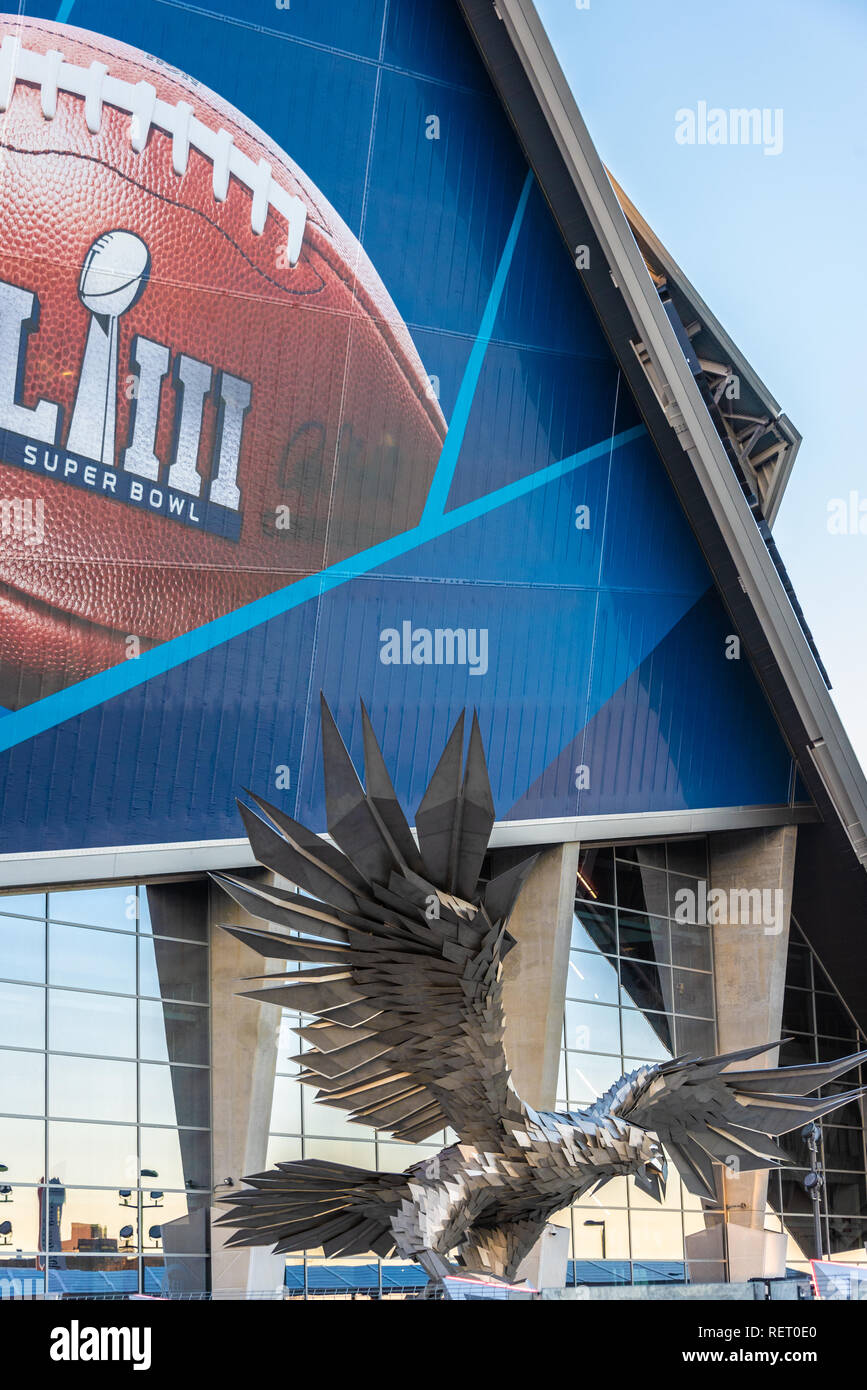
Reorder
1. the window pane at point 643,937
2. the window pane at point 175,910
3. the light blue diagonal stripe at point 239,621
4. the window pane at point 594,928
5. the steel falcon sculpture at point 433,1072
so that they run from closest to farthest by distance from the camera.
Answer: the steel falcon sculpture at point 433,1072 → the light blue diagonal stripe at point 239,621 → the window pane at point 175,910 → the window pane at point 594,928 → the window pane at point 643,937

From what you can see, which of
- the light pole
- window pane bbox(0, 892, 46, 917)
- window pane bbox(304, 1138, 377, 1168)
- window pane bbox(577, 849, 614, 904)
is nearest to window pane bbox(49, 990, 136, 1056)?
window pane bbox(0, 892, 46, 917)

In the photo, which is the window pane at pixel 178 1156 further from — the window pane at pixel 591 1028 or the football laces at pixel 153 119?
the football laces at pixel 153 119

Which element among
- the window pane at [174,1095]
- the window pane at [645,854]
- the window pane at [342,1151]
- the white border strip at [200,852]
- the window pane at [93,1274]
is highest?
the window pane at [645,854]

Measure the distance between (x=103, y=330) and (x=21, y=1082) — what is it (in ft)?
31.8

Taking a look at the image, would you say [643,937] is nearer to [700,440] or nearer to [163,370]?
[700,440]

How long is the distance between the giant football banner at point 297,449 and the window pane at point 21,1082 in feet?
10.2

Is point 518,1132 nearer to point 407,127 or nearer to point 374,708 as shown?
point 374,708

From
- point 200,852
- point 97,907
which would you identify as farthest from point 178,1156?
point 200,852

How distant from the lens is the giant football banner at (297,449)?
17.9 meters

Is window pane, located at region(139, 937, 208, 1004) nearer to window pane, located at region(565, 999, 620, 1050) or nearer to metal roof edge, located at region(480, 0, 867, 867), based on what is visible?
window pane, located at region(565, 999, 620, 1050)

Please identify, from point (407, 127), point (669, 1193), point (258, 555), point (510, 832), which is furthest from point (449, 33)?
point (669, 1193)

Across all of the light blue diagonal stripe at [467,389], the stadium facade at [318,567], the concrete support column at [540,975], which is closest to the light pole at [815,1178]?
the stadium facade at [318,567]

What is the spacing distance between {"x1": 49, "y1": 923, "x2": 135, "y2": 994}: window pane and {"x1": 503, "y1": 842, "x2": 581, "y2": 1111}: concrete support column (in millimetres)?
5873
